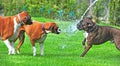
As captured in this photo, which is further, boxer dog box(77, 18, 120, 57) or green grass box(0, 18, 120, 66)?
boxer dog box(77, 18, 120, 57)

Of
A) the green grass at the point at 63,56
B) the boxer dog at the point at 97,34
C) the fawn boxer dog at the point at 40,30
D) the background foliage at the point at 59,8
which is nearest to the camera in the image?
the green grass at the point at 63,56

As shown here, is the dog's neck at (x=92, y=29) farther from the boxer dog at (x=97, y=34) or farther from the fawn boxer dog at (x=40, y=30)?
the fawn boxer dog at (x=40, y=30)

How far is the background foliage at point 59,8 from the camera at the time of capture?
25469 mm

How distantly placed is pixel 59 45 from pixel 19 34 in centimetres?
252

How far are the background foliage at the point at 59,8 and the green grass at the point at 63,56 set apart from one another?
9.19m

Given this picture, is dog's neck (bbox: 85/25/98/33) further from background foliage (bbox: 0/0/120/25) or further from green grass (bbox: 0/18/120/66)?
background foliage (bbox: 0/0/120/25)

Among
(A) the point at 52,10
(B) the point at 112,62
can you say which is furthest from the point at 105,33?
(A) the point at 52,10

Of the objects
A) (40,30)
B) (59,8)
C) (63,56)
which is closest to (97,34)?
(63,56)

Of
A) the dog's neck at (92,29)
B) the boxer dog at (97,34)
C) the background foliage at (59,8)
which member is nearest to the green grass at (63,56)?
the boxer dog at (97,34)

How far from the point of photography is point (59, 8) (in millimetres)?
26266

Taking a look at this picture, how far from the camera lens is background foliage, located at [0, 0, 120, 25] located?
25469 mm

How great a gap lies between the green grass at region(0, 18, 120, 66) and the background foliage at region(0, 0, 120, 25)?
9.19 meters

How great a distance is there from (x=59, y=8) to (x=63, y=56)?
14.2 m

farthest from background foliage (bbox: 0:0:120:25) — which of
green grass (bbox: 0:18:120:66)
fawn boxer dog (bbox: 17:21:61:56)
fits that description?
fawn boxer dog (bbox: 17:21:61:56)
